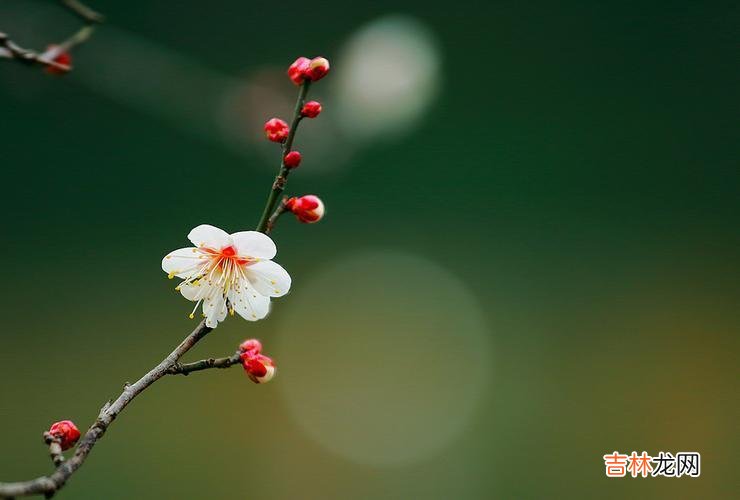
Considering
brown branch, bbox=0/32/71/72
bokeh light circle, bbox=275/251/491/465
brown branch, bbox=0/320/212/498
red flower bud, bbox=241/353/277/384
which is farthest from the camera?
bokeh light circle, bbox=275/251/491/465

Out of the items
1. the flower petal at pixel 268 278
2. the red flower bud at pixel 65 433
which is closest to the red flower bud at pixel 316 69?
the flower petal at pixel 268 278

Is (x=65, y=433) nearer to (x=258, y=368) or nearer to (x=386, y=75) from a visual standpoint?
(x=258, y=368)

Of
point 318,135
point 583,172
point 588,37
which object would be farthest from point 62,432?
point 588,37

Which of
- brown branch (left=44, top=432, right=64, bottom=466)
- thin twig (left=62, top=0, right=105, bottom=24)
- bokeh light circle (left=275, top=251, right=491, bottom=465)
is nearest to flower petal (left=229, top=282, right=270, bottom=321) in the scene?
brown branch (left=44, top=432, right=64, bottom=466)

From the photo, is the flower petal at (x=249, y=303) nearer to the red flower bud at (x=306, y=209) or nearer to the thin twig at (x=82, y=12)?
the red flower bud at (x=306, y=209)

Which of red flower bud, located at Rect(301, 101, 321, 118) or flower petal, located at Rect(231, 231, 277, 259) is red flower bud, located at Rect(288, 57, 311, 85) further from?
flower petal, located at Rect(231, 231, 277, 259)

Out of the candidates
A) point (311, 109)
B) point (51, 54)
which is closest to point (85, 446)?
point (311, 109)
